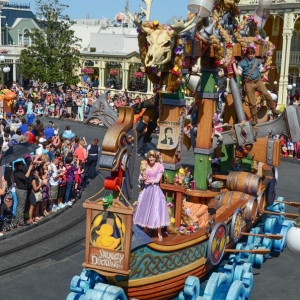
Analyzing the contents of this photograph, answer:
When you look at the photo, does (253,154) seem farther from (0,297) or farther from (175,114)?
(0,297)

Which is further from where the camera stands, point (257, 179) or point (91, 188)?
point (91, 188)

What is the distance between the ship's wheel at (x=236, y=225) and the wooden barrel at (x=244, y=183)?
744 mm

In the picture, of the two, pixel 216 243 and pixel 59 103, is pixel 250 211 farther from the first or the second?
pixel 59 103

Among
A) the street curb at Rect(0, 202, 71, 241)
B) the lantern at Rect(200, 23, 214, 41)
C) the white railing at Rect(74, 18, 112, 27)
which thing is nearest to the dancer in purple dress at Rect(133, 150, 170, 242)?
the lantern at Rect(200, 23, 214, 41)

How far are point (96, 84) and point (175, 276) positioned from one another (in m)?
33.2

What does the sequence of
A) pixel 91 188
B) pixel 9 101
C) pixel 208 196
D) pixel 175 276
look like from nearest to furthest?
pixel 175 276 → pixel 208 196 → pixel 91 188 → pixel 9 101

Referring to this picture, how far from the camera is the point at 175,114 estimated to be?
7578 mm

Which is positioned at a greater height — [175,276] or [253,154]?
[253,154]

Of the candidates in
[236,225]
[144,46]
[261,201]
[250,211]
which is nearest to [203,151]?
[250,211]

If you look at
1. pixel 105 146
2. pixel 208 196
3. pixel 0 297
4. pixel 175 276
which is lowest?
pixel 0 297

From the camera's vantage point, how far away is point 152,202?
675cm

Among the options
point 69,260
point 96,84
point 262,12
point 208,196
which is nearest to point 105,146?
point 208,196

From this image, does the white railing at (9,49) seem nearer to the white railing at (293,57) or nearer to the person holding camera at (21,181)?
the white railing at (293,57)

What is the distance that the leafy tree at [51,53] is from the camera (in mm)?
31438
